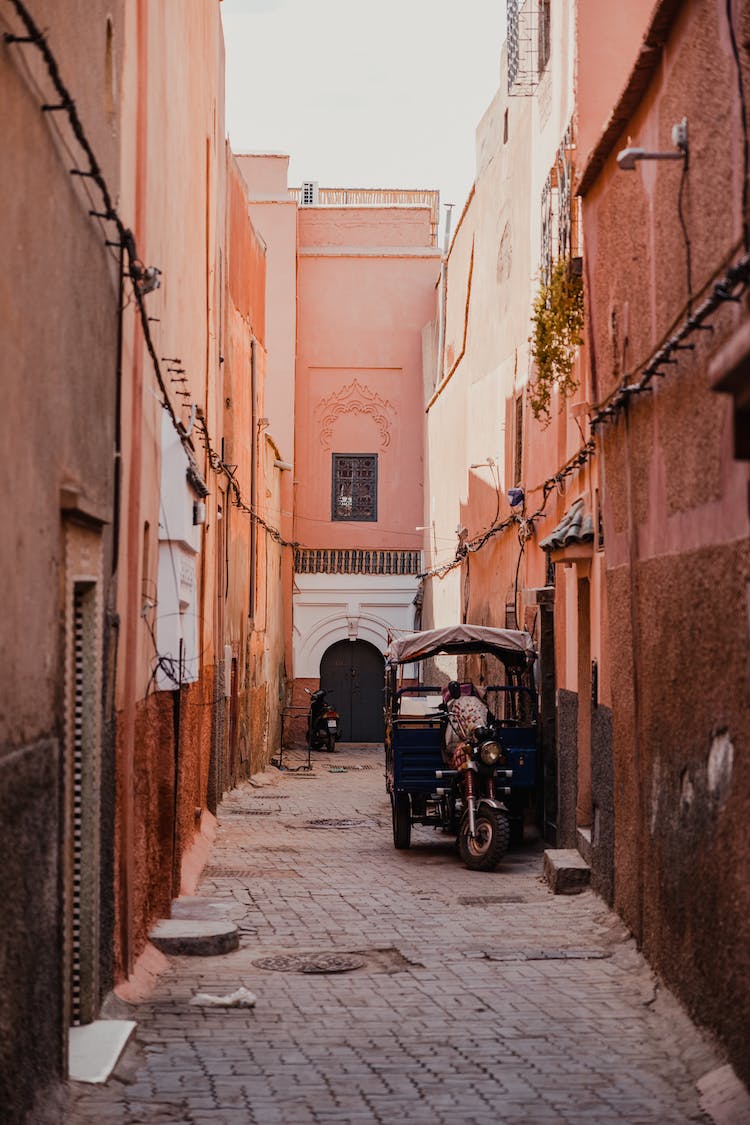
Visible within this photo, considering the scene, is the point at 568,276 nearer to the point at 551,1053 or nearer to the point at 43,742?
the point at 551,1053

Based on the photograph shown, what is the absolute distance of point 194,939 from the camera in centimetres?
1002

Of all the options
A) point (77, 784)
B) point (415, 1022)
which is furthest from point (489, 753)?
point (77, 784)

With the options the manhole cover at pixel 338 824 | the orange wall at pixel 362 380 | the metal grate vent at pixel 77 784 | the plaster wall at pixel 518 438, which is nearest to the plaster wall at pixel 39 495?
the metal grate vent at pixel 77 784

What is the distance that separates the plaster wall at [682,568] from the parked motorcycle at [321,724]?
2236 cm

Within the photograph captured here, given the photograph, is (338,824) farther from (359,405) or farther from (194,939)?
(359,405)

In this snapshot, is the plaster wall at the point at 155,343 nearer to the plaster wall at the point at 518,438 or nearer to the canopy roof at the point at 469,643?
the canopy roof at the point at 469,643

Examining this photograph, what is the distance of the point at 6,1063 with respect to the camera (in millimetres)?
5059

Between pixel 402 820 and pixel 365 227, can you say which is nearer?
pixel 402 820

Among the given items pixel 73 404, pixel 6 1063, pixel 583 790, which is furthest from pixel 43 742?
pixel 583 790

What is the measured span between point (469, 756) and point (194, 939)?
5.03 m

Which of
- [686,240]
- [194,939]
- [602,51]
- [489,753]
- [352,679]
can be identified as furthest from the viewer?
[352,679]

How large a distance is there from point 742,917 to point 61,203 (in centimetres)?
409

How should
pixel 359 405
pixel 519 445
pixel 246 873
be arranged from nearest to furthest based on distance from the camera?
pixel 246 873
pixel 519 445
pixel 359 405

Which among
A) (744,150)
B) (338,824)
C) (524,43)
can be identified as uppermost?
(524,43)
